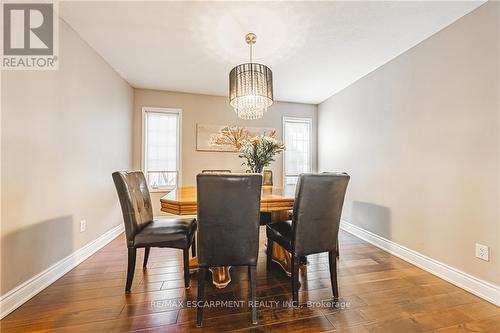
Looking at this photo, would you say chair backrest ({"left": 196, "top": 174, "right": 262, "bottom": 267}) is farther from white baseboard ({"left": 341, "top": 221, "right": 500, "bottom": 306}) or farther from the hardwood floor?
white baseboard ({"left": 341, "top": 221, "right": 500, "bottom": 306})

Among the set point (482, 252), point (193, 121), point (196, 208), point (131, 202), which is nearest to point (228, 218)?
point (196, 208)

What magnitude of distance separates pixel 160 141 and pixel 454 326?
430 cm

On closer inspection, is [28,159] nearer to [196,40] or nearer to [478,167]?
[196,40]

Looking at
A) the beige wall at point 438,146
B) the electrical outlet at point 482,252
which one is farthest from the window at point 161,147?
the electrical outlet at point 482,252

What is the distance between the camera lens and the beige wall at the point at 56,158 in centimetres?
154

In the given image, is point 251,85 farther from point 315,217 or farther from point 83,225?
point 83,225

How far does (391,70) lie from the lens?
107 inches

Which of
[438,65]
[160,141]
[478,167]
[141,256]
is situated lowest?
[141,256]

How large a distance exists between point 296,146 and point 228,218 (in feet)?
11.4

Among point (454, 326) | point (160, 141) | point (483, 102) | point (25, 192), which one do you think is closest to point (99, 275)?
point (25, 192)

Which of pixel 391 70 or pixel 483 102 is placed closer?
pixel 483 102

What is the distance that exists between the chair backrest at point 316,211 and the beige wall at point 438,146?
1.28 m

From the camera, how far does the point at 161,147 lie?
3.96 m

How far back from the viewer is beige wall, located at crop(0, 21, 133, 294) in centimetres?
154
